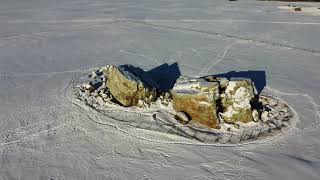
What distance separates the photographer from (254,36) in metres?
10.6

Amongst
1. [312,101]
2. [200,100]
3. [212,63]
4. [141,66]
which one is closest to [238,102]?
[200,100]

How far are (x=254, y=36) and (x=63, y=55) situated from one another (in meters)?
4.89

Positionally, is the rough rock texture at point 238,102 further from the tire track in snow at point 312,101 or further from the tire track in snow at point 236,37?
the tire track in snow at point 236,37

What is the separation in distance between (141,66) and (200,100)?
308 cm

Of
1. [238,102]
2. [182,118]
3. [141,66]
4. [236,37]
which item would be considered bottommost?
[182,118]

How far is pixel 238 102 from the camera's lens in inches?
234

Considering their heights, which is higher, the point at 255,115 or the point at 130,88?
the point at 130,88

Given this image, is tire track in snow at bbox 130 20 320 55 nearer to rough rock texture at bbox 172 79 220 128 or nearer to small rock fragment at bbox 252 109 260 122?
small rock fragment at bbox 252 109 260 122

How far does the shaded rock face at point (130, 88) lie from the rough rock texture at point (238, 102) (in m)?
1.31

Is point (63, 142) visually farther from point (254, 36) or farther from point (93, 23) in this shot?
point (93, 23)

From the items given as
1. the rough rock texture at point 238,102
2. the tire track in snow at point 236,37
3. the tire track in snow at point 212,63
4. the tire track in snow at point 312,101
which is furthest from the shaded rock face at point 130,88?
the tire track in snow at point 236,37

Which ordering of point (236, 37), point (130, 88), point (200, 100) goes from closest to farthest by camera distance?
point (200, 100), point (130, 88), point (236, 37)

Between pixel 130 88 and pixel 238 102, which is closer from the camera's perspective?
pixel 238 102

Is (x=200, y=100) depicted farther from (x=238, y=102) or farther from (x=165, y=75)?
(x=165, y=75)
